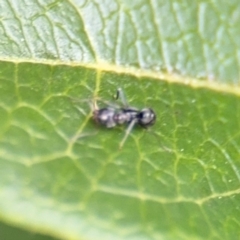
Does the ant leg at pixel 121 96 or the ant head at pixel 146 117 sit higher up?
the ant leg at pixel 121 96

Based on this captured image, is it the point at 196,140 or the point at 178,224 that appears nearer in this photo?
the point at 178,224

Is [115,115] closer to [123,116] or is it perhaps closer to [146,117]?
[123,116]

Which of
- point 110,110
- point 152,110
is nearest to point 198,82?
point 152,110

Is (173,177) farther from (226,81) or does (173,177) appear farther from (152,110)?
(226,81)

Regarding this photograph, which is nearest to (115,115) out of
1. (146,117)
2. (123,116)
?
(123,116)

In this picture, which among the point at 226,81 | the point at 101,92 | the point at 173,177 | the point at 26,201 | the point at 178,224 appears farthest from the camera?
the point at 226,81
